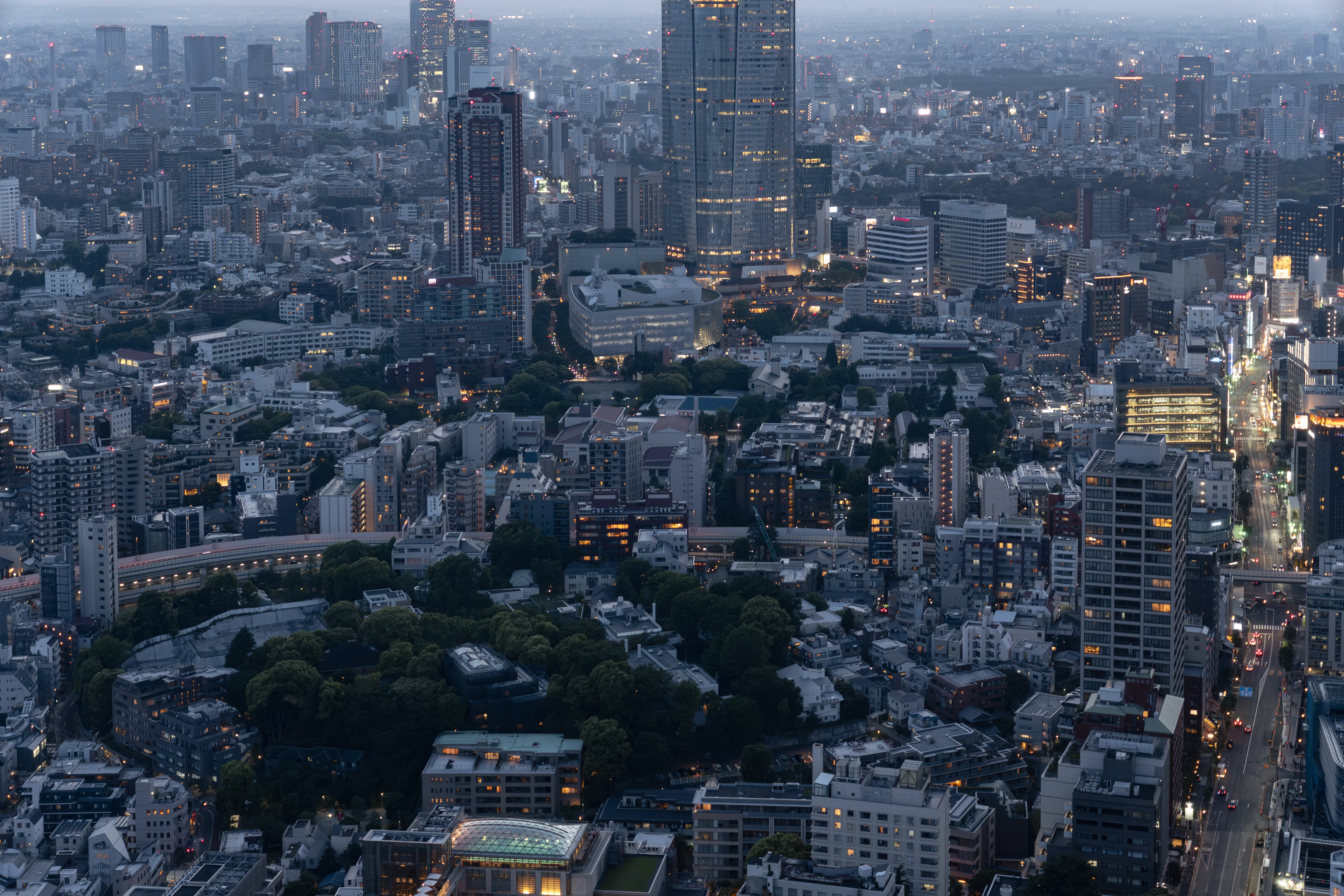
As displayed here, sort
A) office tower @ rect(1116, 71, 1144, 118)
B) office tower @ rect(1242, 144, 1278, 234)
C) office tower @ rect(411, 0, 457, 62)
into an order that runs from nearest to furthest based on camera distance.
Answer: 1. office tower @ rect(1242, 144, 1278, 234)
2. office tower @ rect(1116, 71, 1144, 118)
3. office tower @ rect(411, 0, 457, 62)

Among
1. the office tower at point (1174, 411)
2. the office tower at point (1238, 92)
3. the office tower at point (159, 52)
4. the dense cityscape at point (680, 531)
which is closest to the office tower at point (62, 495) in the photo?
the dense cityscape at point (680, 531)

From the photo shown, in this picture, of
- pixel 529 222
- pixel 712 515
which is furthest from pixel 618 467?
pixel 529 222

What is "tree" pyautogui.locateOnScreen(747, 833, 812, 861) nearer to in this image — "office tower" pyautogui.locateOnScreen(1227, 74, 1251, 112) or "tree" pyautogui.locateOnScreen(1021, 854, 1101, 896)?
"tree" pyautogui.locateOnScreen(1021, 854, 1101, 896)

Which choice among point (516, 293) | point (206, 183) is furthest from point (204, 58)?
point (516, 293)

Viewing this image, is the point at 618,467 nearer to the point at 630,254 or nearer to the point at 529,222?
the point at 630,254

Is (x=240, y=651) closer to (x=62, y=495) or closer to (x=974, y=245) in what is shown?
(x=62, y=495)

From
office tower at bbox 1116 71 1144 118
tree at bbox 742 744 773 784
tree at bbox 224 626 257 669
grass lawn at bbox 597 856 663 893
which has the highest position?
office tower at bbox 1116 71 1144 118

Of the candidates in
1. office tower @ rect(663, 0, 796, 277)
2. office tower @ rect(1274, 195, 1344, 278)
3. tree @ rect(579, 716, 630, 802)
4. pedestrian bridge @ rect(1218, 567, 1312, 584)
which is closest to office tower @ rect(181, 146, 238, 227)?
office tower @ rect(663, 0, 796, 277)
